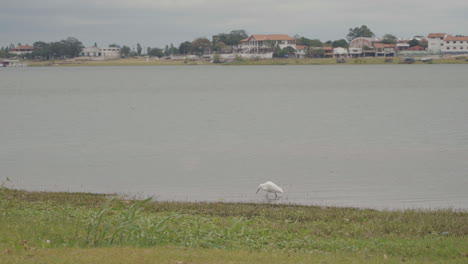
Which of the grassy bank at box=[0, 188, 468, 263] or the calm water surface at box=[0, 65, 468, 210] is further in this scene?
the calm water surface at box=[0, 65, 468, 210]

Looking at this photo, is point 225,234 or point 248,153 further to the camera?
point 248,153

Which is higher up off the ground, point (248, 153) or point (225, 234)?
point (225, 234)

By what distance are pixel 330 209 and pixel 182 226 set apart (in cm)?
548

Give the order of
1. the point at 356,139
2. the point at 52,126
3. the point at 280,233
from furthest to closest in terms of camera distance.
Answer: the point at 52,126 → the point at 356,139 → the point at 280,233

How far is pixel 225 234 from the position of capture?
13734 millimetres

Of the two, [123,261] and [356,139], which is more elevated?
[123,261]

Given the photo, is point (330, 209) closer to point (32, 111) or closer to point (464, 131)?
point (464, 131)

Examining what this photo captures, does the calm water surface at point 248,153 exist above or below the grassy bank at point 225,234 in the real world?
below

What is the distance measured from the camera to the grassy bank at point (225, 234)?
37.3 ft

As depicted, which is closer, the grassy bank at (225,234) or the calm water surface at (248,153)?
the grassy bank at (225,234)

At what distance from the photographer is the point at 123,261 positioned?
1053cm

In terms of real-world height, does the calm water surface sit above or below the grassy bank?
below

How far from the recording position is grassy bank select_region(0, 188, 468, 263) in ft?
37.3

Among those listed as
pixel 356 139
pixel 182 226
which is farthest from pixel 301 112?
pixel 182 226
